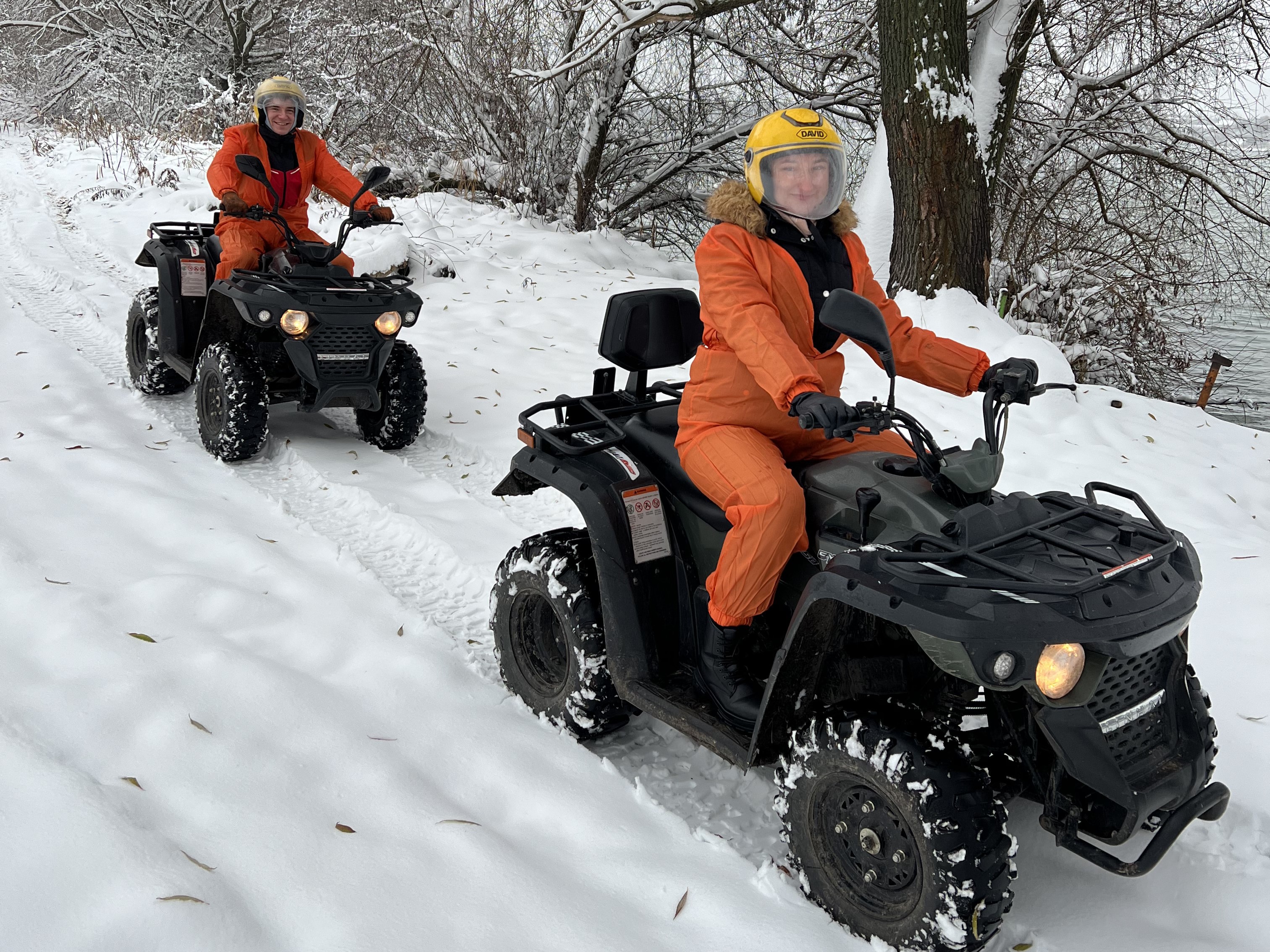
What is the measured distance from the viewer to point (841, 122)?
1027 cm

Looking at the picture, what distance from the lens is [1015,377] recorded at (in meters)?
2.65

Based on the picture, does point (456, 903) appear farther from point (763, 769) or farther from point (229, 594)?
point (229, 594)

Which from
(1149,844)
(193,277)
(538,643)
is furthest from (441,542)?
(1149,844)

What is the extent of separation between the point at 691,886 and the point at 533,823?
479mm

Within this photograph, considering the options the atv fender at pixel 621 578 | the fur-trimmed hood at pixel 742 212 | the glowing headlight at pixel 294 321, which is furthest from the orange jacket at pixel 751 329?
the glowing headlight at pixel 294 321

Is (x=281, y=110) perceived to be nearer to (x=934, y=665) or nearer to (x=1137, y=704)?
(x=934, y=665)

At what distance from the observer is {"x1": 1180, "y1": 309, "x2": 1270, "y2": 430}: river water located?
8.74 meters

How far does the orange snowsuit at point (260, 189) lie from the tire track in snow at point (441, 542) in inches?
40.2

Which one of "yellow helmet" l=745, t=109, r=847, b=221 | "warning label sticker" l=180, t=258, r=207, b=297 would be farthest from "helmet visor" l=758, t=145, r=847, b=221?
"warning label sticker" l=180, t=258, r=207, b=297

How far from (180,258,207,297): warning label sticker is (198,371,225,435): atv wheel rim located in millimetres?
773

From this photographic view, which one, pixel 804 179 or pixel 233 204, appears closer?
pixel 804 179

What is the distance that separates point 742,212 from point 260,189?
4.14 meters

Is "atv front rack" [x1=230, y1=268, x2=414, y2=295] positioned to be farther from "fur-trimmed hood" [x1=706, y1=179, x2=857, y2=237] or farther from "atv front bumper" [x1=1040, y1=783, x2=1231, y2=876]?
"atv front bumper" [x1=1040, y1=783, x2=1231, y2=876]

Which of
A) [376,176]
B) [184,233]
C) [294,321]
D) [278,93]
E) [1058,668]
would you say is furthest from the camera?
[184,233]
